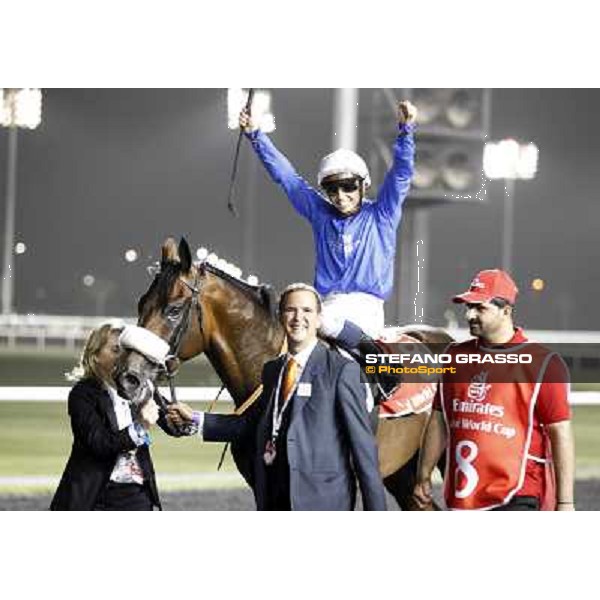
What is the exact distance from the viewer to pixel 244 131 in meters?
4.47

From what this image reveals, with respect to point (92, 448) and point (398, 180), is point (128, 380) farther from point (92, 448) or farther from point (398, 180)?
point (398, 180)

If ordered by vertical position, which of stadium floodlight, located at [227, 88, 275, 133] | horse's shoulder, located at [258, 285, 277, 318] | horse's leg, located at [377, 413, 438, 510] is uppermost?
stadium floodlight, located at [227, 88, 275, 133]

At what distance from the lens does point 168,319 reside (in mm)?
4113

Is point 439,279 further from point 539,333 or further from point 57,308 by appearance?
point 57,308

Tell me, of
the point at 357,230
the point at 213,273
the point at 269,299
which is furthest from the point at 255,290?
the point at 357,230

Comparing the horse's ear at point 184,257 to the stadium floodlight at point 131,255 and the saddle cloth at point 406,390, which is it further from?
the saddle cloth at point 406,390

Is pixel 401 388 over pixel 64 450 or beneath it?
over

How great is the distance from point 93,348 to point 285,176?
3.26 feet

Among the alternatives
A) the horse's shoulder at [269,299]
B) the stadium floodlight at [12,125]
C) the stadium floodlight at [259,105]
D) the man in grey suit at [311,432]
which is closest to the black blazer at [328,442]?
the man in grey suit at [311,432]

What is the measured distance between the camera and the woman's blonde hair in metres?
4.02

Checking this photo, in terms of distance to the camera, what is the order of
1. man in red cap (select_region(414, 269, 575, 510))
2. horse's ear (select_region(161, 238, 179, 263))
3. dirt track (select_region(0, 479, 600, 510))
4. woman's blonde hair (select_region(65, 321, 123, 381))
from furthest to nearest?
dirt track (select_region(0, 479, 600, 510)), horse's ear (select_region(161, 238, 179, 263)), woman's blonde hair (select_region(65, 321, 123, 381)), man in red cap (select_region(414, 269, 575, 510))

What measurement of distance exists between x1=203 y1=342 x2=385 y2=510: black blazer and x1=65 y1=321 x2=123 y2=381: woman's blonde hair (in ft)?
2.11

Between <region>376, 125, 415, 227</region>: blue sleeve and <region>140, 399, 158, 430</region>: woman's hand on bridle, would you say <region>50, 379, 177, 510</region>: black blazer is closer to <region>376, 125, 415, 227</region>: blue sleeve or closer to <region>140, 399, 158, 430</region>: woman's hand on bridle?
<region>140, 399, 158, 430</region>: woman's hand on bridle

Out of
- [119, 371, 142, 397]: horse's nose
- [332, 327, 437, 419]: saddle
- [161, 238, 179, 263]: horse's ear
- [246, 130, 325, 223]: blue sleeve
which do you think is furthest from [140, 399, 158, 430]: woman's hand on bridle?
[246, 130, 325, 223]: blue sleeve
